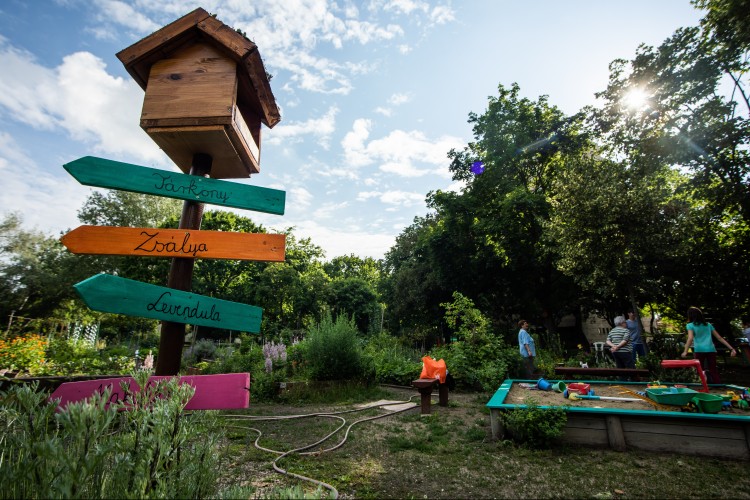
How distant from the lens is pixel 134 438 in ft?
5.47

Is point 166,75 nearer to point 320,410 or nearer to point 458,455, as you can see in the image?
point 458,455

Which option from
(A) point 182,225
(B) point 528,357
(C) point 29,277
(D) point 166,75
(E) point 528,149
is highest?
(E) point 528,149

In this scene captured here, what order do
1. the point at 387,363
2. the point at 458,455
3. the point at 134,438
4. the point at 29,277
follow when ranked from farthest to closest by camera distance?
1. the point at 29,277
2. the point at 387,363
3. the point at 458,455
4. the point at 134,438

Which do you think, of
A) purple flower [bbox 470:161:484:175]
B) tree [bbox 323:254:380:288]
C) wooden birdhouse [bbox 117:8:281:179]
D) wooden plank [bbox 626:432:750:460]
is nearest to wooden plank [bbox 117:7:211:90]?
wooden birdhouse [bbox 117:8:281:179]

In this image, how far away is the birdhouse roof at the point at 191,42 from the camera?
252 cm

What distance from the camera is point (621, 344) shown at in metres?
7.68

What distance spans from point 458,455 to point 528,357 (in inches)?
219

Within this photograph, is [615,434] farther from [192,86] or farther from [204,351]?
[204,351]

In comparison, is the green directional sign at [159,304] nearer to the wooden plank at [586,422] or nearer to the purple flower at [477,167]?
the wooden plank at [586,422]

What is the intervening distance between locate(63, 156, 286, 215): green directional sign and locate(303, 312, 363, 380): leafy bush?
228 inches

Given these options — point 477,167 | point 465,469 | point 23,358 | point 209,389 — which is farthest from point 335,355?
point 477,167

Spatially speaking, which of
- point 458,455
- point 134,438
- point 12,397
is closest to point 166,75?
point 12,397

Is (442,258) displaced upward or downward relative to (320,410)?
upward

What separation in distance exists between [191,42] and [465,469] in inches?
180
